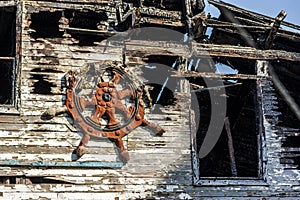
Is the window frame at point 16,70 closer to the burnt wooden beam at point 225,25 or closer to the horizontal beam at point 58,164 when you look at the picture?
the horizontal beam at point 58,164

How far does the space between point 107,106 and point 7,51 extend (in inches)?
119

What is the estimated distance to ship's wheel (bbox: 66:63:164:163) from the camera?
36.5ft

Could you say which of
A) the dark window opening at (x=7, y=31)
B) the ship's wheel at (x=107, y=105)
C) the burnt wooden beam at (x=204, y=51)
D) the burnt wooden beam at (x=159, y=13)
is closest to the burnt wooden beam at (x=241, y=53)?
the burnt wooden beam at (x=204, y=51)

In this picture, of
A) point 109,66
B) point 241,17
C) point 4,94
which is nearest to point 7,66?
point 4,94

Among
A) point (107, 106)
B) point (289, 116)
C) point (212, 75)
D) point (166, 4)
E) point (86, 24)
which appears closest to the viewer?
point (107, 106)

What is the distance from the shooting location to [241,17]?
41.7 ft

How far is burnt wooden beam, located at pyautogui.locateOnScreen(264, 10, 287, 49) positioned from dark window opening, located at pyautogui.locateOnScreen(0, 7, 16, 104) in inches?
179

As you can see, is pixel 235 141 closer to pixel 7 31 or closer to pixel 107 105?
pixel 107 105

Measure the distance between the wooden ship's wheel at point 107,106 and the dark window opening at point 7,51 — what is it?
1.08 metres

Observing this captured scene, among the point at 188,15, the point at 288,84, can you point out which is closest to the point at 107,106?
the point at 188,15

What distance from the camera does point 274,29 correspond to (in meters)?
12.3

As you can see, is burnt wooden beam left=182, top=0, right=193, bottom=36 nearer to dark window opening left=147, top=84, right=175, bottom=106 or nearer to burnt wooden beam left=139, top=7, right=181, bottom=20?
burnt wooden beam left=139, top=7, right=181, bottom=20

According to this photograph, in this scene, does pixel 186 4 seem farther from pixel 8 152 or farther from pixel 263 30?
pixel 8 152

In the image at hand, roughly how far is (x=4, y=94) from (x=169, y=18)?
3918 millimetres
